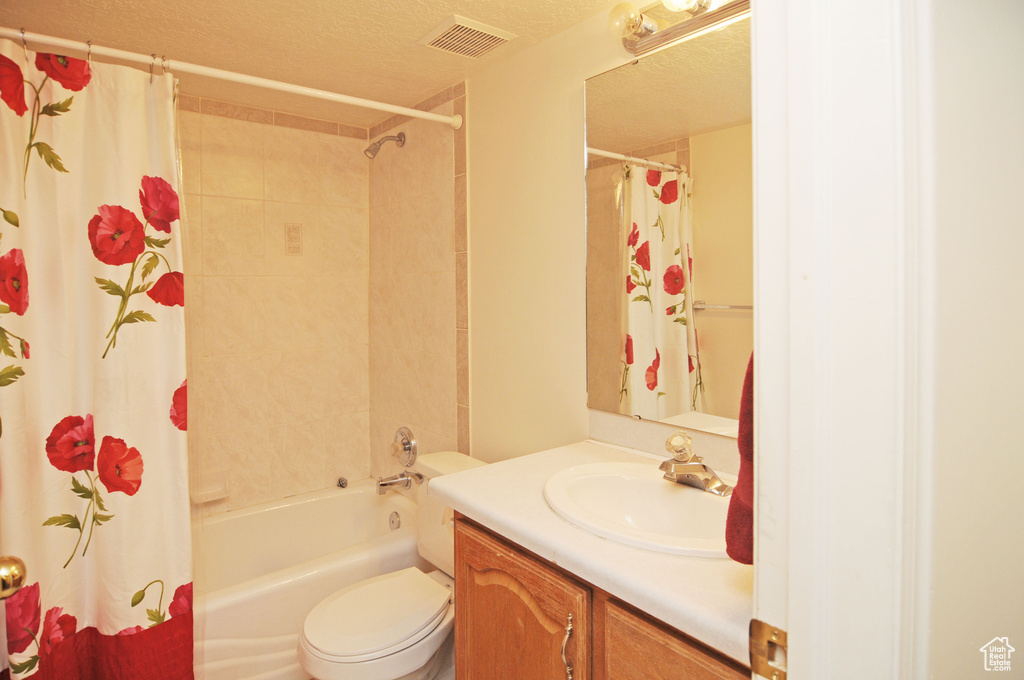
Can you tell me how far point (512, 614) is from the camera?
1.08m

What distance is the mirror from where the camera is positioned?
1.25 m

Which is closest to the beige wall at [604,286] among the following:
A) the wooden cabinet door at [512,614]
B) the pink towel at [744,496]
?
the wooden cabinet door at [512,614]

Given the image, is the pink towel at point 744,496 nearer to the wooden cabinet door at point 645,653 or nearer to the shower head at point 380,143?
the wooden cabinet door at point 645,653

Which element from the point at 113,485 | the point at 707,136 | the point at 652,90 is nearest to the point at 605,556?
the point at 707,136

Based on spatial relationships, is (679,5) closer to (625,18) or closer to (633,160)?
(625,18)

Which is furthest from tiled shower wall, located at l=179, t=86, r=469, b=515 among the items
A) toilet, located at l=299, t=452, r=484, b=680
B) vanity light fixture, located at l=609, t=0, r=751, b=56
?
vanity light fixture, located at l=609, t=0, r=751, b=56

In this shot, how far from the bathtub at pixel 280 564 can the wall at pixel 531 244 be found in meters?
0.58

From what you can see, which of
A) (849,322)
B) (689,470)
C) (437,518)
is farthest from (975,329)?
(437,518)

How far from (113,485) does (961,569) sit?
1.66 m

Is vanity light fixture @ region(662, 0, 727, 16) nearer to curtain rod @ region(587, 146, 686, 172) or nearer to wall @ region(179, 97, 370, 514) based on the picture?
curtain rod @ region(587, 146, 686, 172)

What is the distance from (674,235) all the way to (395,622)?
4.24 feet

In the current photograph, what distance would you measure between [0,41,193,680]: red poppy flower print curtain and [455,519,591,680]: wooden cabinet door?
803 mm

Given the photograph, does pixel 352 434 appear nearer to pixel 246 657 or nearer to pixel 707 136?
pixel 246 657

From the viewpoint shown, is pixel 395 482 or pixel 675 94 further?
pixel 395 482
